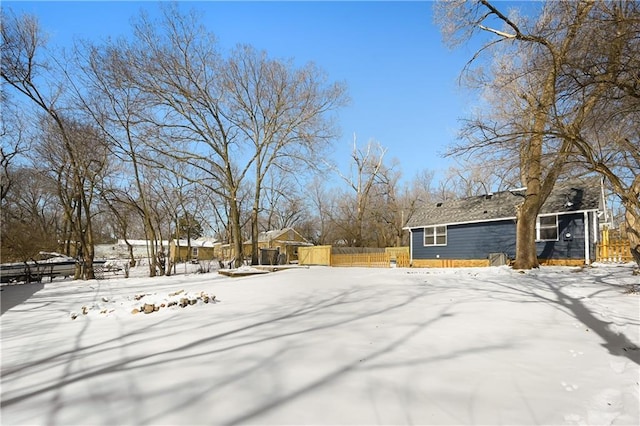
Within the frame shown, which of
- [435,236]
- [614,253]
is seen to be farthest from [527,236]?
[435,236]

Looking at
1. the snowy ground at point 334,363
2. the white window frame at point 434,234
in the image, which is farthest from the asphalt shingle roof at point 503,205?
the snowy ground at point 334,363

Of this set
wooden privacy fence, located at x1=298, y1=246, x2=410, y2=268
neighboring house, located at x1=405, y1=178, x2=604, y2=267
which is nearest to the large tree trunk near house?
neighboring house, located at x1=405, y1=178, x2=604, y2=267

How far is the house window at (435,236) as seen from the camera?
764 inches

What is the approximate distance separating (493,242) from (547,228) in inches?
92.1

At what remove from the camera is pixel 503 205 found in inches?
685

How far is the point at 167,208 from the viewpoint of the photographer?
27.1 meters

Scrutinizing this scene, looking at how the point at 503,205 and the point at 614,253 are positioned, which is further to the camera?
the point at 503,205

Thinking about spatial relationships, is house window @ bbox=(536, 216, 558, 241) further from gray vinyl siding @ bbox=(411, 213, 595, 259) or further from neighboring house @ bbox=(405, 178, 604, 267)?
gray vinyl siding @ bbox=(411, 213, 595, 259)

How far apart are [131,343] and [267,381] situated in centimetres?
231

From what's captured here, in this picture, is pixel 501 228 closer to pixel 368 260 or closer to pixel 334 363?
pixel 368 260

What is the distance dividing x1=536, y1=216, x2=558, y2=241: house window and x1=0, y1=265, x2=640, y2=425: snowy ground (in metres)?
9.52

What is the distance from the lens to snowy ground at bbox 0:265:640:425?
2.71 meters

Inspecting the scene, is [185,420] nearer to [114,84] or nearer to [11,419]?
[11,419]

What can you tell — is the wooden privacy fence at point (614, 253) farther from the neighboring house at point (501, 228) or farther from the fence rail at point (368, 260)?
the fence rail at point (368, 260)
